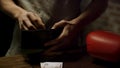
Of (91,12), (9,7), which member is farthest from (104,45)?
(9,7)

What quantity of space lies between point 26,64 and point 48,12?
315 millimetres

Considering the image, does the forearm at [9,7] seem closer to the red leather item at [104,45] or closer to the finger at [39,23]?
the finger at [39,23]

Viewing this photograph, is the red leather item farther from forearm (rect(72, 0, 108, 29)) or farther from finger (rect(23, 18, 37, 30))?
finger (rect(23, 18, 37, 30))

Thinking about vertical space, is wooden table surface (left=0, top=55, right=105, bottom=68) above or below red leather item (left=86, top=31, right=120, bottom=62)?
below

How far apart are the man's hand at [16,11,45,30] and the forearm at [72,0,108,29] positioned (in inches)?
8.5

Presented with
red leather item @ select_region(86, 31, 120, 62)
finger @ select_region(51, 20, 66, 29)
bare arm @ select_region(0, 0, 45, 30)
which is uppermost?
bare arm @ select_region(0, 0, 45, 30)

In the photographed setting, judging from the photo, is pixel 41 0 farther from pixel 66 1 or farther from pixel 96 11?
pixel 96 11

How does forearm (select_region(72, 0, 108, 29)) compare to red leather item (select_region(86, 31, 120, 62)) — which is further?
forearm (select_region(72, 0, 108, 29))

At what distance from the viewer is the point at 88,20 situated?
1.36 meters

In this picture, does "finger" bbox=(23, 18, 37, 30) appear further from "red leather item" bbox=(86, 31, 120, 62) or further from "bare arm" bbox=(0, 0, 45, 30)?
"red leather item" bbox=(86, 31, 120, 62)

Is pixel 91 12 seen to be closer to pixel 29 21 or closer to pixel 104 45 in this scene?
pixel 104 45

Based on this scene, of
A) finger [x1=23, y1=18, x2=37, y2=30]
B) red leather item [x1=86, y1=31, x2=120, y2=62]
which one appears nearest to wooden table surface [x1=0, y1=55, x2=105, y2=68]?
red leather item [x1=86, y1=31, x2=120, y2=62]

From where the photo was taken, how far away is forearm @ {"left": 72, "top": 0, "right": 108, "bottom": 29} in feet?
4.34

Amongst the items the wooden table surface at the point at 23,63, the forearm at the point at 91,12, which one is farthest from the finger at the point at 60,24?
the wooden table surface at the point at 23,63
